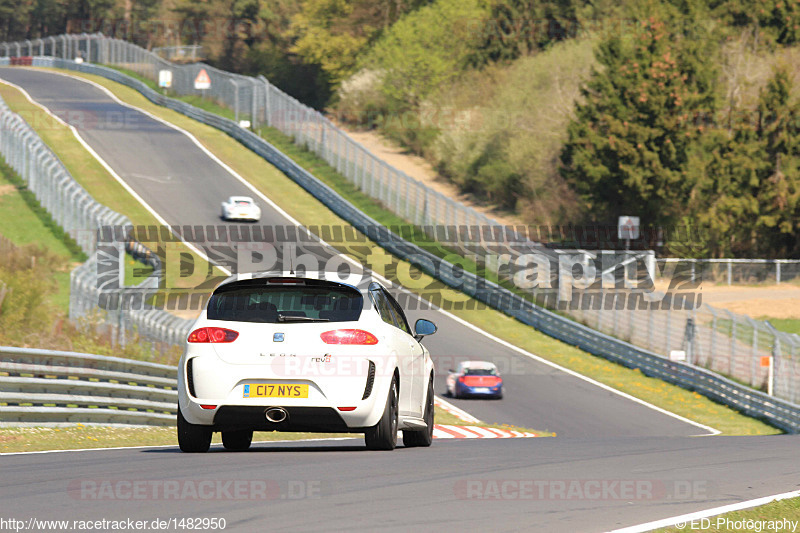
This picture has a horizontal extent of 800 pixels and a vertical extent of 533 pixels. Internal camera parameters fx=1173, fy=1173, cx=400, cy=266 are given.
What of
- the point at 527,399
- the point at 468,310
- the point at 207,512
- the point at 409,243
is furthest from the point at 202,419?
the point at 409,243

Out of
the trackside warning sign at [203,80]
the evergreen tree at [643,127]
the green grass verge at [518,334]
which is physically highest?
the trackside warning sign at [203,80]

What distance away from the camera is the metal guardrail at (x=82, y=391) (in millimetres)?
14211

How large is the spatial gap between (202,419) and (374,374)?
5.16 ft

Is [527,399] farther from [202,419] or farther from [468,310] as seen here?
[202,419]

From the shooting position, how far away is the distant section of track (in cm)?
2881

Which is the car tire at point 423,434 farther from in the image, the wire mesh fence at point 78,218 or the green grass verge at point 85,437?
the wire mesh fence at point 78,218

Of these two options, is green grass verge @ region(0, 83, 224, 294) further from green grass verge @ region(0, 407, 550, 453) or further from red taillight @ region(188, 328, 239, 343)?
red taillight @ region(188, 328, 239, 343)

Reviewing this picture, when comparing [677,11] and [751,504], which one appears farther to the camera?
[677,11]

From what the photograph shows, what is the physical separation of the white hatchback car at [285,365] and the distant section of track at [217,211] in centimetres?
1675

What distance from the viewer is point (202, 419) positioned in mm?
10383

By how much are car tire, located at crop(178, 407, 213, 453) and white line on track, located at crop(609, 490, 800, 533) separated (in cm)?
482
